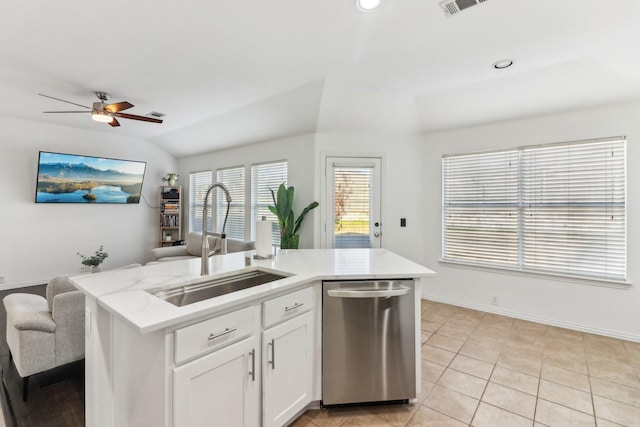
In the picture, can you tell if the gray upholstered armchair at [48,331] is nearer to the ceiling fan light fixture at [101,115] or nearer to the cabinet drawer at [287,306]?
the cabinet drawer at [287,306]

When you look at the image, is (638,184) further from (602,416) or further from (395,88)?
(395,88)

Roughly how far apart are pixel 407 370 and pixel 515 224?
8.90ft

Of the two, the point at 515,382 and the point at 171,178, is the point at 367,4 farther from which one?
the point at 171,178

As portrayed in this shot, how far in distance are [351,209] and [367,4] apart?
8.87 ft

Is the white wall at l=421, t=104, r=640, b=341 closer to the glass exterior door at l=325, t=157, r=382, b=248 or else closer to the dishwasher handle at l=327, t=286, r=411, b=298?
the glass exterior door at l=325, t=157, r=382, b=248

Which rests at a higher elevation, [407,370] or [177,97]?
[177,97]

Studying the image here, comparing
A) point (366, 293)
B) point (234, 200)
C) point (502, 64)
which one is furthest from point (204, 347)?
point (234, 200)

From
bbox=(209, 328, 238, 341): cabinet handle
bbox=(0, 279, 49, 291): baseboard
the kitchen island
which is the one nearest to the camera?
the kitchen island

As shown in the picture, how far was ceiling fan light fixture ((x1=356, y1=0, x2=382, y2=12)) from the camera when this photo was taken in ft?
6.60

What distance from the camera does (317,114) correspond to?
12.8ft

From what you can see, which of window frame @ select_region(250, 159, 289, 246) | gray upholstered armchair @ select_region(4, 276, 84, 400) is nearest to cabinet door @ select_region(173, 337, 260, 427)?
gray upholstered armchair @ select_region(4, 276, 84, 400)

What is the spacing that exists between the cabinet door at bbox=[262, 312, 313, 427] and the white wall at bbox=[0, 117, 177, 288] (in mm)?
5499

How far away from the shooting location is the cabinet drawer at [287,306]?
160 cm

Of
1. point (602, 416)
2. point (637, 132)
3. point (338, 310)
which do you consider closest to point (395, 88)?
point (637, 132)
